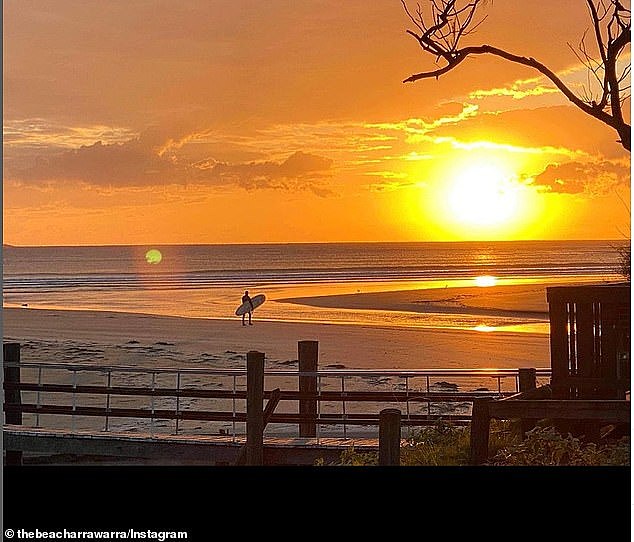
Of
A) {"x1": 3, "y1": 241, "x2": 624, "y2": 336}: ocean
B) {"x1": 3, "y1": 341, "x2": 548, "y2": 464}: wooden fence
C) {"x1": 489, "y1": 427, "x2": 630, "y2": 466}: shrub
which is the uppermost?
{"x1": 3, "y1": 241, "x2": 624, "y2": 336}: ocean

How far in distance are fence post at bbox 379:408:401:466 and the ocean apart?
1172cm

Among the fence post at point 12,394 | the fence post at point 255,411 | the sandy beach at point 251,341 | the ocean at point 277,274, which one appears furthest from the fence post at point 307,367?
the ocean at point 277,274

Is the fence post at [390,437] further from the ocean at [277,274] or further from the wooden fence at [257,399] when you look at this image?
the ocean at [277,274]

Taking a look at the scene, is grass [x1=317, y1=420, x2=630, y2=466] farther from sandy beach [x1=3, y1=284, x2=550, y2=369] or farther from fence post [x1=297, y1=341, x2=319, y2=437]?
sandy beach [x1=3, y1=284, x2=550, y2=369]

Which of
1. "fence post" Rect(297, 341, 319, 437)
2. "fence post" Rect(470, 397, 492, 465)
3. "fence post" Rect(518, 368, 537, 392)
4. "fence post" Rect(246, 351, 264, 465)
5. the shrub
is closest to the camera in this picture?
"fence post" Rect(470, 397, 492, 465)

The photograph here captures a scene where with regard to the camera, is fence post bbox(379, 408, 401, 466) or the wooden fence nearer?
fence post bbox(379, 408, 401, 466)

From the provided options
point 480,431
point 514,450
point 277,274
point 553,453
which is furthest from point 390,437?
point 277,274

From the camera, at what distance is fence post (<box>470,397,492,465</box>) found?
→ 13.0 feet

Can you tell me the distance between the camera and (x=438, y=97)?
14836 mm

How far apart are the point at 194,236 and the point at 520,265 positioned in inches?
599

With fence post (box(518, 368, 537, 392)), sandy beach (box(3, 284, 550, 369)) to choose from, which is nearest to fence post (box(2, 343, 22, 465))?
fence post (box(518, 368, 537, 392))

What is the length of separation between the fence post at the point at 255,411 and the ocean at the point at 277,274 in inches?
413
